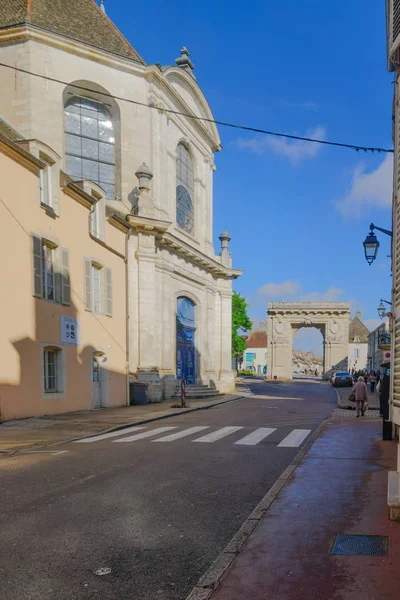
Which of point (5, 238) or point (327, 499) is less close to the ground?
point (5, 238)

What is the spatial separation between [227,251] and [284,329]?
34374mm

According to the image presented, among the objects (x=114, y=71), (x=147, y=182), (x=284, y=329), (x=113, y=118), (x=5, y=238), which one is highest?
(x=114, y=71)

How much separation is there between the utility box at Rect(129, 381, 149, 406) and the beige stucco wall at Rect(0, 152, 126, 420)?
327 cm

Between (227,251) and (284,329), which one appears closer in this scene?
(227,251)

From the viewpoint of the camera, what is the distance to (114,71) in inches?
1039

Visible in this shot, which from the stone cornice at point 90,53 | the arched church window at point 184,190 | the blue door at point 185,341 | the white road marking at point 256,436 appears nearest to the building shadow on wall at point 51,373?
the white road marking at point 256,436

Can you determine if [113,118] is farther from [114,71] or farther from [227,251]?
[227,251]

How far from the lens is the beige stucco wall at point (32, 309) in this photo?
49.2 ft

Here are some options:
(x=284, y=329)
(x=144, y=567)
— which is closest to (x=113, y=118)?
(x=144, y=567)

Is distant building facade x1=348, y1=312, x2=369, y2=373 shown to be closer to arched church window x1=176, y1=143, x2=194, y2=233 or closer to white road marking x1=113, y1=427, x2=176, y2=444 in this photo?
arched church window x1=176, y1=143, x2=194, y2=233

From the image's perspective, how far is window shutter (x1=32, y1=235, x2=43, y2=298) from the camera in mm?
16297

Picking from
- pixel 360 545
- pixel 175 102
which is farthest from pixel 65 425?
pixel 175 102

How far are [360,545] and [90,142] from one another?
82.2ft

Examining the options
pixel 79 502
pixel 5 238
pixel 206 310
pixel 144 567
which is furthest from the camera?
pixel 206 310
